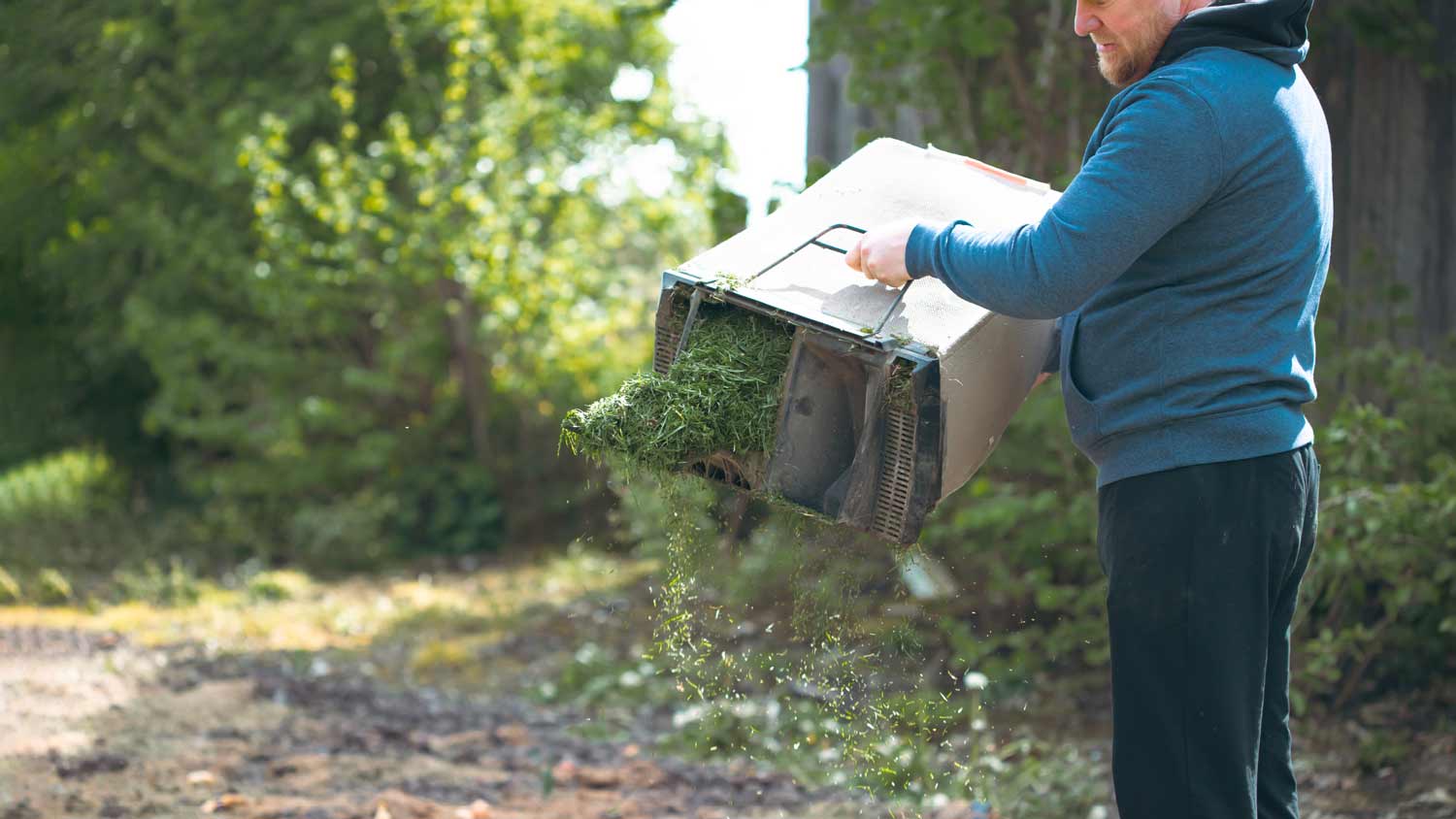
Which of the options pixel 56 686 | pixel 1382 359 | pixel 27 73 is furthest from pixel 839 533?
pixel 27 73

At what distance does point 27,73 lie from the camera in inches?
382

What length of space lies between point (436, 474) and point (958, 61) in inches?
198

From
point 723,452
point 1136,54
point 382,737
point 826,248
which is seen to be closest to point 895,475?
point 723,452

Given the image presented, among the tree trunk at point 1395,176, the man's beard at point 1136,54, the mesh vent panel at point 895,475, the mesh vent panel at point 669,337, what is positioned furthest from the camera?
the tree trunk at point 1395,176

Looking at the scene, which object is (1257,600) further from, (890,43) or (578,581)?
(578,581)

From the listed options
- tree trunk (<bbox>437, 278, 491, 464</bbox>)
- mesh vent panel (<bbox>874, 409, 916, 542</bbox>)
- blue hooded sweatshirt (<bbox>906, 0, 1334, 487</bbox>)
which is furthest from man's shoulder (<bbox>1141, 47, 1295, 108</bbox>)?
tree trunk (<bbox>437, 278, 491, 464</bbox>)

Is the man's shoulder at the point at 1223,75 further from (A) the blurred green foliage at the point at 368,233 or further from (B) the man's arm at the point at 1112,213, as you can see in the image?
(A) the blurred green foliage at the point at 368,233

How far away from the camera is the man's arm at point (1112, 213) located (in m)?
1.96

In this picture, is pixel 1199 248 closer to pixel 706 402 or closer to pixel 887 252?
pixel 887 252

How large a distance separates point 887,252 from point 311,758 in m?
2.98

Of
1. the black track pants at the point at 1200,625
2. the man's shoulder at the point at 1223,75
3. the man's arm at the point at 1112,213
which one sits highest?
the man's shoulder at the point at 1223,75

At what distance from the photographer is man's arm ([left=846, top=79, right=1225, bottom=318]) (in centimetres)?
196

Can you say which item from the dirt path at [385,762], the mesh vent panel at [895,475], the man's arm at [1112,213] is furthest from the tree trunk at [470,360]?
the man's arm at [1112,213]

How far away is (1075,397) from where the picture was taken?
7.34ft
